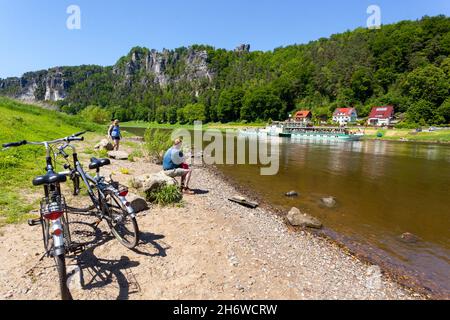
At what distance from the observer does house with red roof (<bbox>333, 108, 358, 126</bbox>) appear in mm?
115000

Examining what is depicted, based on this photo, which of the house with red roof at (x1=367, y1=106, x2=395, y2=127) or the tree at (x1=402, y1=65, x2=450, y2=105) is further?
the house with red roof at (x1=367, y1=106, x2=395, y2=127)

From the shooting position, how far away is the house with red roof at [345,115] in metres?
115

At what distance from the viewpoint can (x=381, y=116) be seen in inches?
4193

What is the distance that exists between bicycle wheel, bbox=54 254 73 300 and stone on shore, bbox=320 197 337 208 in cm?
1325

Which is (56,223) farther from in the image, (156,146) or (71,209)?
(156,146)

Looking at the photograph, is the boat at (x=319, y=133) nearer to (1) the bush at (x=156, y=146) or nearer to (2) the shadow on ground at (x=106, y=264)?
(1) the bush at (x=156, y=146)

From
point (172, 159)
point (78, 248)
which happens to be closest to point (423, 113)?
point (172, 159)

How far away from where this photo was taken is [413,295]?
7.34 m

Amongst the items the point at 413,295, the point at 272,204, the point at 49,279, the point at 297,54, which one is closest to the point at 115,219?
the point at 49,279

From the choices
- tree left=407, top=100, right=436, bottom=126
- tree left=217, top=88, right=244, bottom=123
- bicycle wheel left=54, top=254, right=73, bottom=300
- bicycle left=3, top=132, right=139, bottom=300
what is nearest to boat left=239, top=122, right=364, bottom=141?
tree left=407, top=100, right=436, bottom=126

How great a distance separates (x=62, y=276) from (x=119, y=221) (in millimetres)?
1918

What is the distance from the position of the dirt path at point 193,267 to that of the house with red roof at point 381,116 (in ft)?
358

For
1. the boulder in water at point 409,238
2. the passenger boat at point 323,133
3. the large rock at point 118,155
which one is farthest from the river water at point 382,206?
the passenger boat at point 323,133

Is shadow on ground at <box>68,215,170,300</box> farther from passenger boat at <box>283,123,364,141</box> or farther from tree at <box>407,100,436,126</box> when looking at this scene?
tree at <box>407,100,436,126</box>
